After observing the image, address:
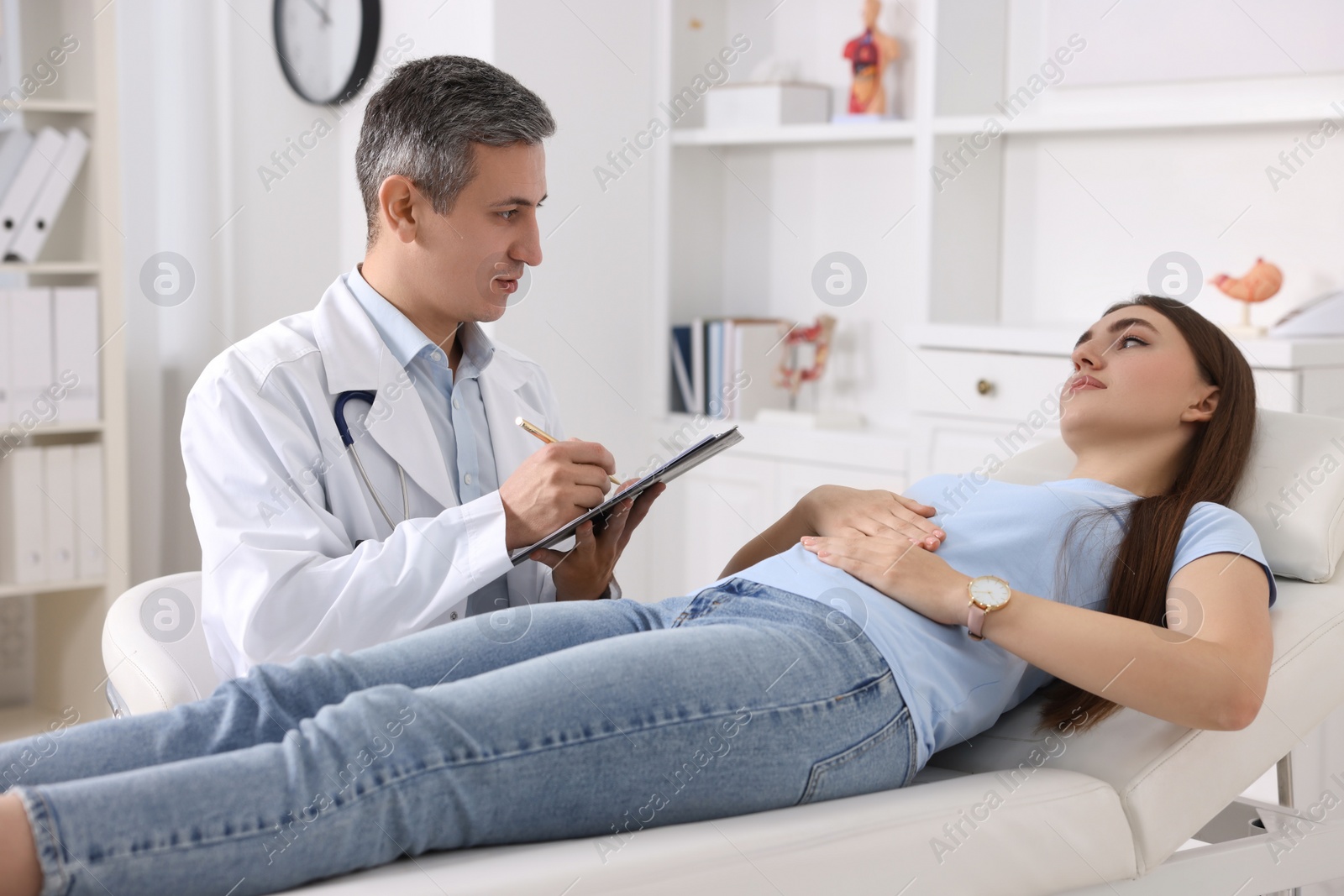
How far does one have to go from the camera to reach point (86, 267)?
284cm

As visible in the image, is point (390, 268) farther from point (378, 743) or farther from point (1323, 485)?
point (1323, 485)

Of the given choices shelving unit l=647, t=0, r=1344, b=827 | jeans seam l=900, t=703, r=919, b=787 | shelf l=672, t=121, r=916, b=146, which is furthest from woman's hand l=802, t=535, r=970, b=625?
shelf l=672, t=121, r=916, b=146

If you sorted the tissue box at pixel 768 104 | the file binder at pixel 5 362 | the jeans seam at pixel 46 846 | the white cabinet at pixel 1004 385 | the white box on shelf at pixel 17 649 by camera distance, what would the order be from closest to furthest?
1. the jeans seam at pixel 46 846
2. the white cabinet at pixel 1004 385
3. the file binder at pixel 5 362
4. the white box on shelf at pixel 17 649
5. the tissue box at pixel 768 104

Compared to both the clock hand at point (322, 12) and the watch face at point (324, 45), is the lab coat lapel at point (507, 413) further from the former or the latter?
the clock hand at point (322, 12)

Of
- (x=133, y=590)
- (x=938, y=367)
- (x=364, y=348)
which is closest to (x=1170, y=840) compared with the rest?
(x=364, y=348)

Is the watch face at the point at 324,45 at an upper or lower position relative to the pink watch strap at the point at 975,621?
upper

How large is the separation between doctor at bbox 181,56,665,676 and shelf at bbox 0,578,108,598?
1513 millimetres

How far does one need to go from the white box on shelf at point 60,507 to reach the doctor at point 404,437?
4.65 feet

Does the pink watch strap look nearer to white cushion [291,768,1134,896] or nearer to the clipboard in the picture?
white cushion [291,768,1134,896]

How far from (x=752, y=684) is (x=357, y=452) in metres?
0.62

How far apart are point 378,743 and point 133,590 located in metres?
0.69

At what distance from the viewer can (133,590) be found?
63.6 inches

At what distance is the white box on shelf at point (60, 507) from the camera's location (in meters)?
2.81

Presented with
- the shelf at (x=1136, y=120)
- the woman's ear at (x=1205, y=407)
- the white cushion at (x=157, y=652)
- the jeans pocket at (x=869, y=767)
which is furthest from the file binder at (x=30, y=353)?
the woman's ear at (x=1205, y=407)
